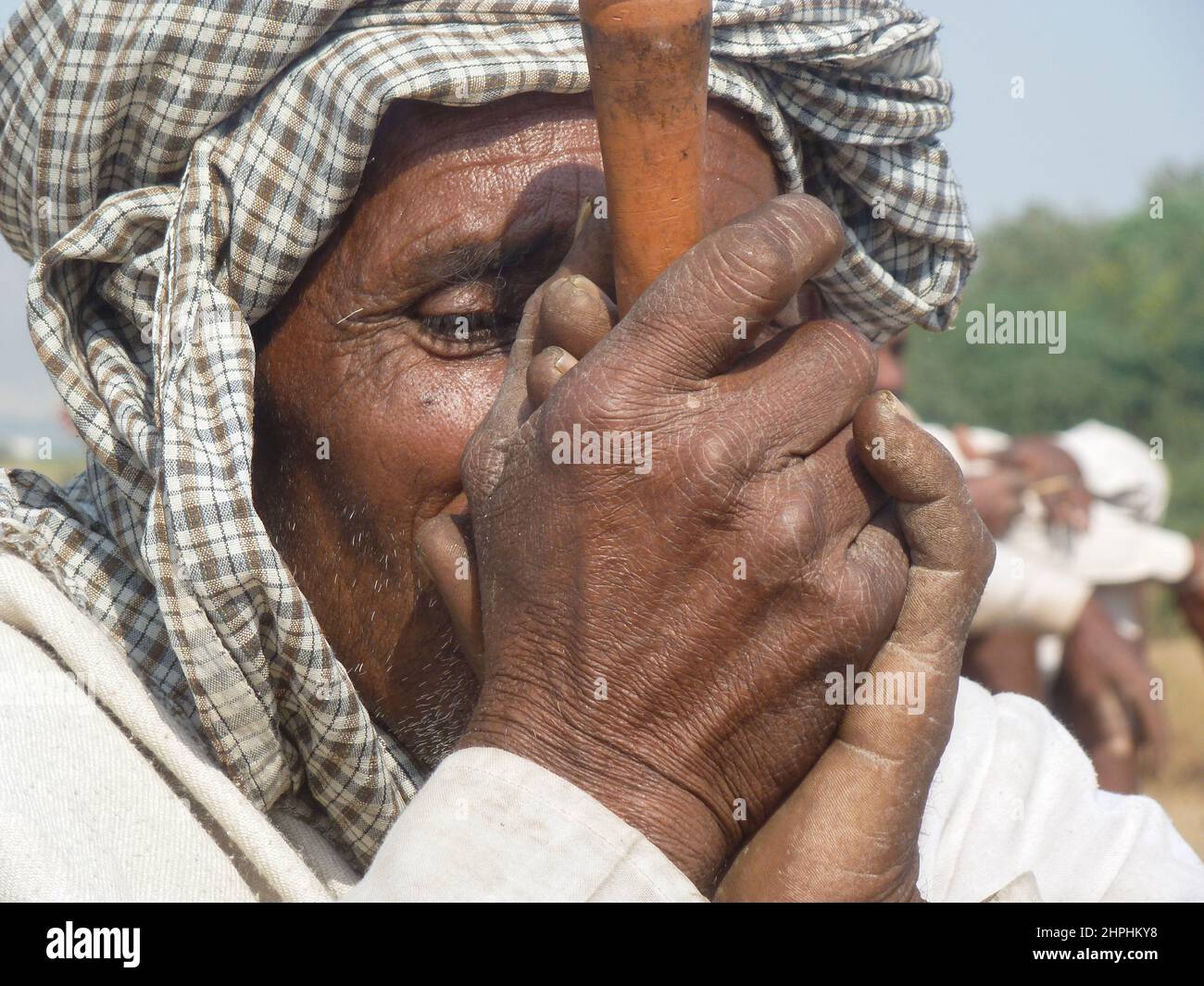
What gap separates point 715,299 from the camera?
1543 millimetres

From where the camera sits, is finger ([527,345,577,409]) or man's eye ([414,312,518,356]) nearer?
finger ([527,345,577,409])

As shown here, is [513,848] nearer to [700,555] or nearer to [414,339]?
[700,555]

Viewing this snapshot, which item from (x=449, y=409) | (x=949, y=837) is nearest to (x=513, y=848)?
(x=449, y=409)

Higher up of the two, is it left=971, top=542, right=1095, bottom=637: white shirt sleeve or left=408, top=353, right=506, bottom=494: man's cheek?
left=408, top=353, right=506, bottom=494: man's cheek

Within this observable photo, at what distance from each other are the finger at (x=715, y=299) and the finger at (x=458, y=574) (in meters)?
0.38

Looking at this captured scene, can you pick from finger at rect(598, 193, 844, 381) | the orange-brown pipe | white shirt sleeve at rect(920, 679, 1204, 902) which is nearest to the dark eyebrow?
the orange-brown pipe

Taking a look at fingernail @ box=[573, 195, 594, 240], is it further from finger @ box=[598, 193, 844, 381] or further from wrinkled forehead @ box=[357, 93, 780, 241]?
finger @ box=[598, 193, 844, 381]

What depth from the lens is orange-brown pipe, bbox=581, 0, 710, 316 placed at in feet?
5.19

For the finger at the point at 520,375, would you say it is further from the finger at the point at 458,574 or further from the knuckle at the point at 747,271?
the knuckle at the point at 747,271

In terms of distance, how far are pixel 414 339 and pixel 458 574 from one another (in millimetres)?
506

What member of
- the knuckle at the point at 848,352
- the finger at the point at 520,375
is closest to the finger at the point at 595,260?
the finger at the point at 520,375

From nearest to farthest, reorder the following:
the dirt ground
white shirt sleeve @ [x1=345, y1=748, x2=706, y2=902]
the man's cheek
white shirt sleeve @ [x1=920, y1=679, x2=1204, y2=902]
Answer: white shirt sleeve @ [x1=345, y1=748, x2=706, y2=902] < the man's cheek < white shirt sleeve @ [x1=920, y1=679, x2=1204, y2=902] < the dirt ground
